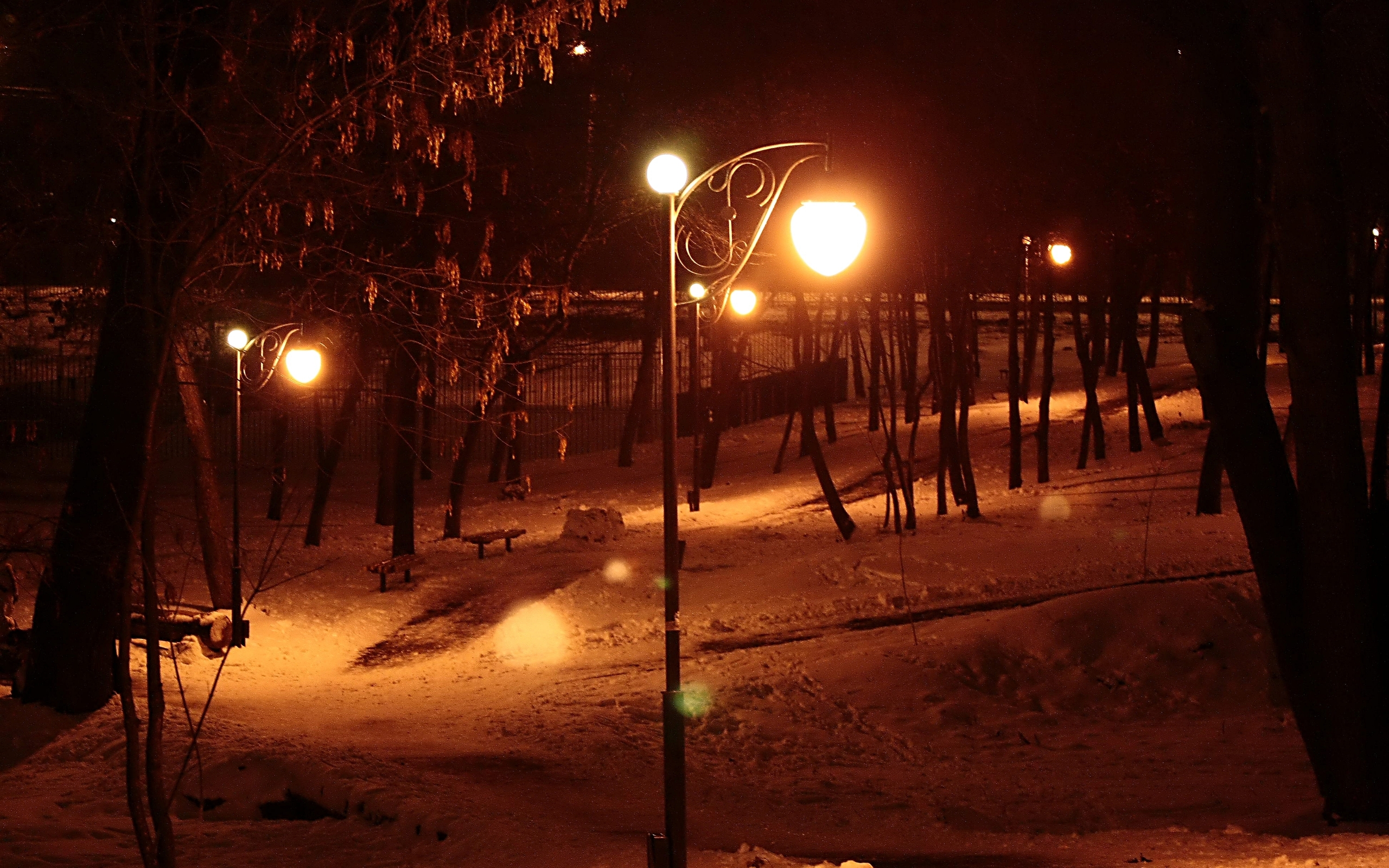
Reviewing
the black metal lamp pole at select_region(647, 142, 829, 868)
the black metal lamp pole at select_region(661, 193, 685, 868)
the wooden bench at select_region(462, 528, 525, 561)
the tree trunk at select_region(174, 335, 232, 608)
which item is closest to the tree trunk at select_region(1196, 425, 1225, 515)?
the wooden bench at select_region(462, 528, 525, 561)

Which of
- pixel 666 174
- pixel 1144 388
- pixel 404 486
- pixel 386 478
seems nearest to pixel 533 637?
pixel 404 486

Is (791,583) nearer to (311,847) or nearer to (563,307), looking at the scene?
(563,307)

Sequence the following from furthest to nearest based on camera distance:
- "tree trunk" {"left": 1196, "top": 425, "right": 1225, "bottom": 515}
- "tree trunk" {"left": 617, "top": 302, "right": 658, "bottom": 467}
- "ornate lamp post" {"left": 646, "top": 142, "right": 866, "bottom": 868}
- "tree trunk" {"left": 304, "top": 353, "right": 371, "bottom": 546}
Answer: "tree trunk" {"left": 617, "top": 302, "right": 658, "bottom": 467}
"tree trunk" {"left": 1196, "top": 425, "right": 1225, "bottom": 515}
"tree trunk" {"left": 304, "top": 353, "right": 371, "bottom": 546}
"ornate lamp post" {"left": 646, "top": 142, "right": 866, "bottom": 868}

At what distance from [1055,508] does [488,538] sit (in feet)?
27.9

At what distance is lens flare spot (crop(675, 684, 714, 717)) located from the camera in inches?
431

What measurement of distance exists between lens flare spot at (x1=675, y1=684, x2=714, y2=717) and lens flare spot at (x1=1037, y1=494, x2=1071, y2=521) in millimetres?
8574

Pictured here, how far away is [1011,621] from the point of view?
40.4 ft

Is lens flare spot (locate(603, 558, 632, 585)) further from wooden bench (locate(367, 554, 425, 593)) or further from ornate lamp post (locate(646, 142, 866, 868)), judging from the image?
ornate lamp post (locate(646, 142, 866, 868))

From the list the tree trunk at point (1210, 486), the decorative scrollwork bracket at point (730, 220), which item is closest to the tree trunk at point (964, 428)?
the tree trunk at point (1210, 486)

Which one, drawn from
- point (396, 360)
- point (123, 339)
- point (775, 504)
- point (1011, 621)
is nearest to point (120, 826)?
→ point (123, 339)

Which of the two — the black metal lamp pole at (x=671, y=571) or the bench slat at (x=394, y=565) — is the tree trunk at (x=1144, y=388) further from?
the black metal lamp pole at (x=671, y=571)

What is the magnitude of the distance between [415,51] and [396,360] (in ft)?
31.9

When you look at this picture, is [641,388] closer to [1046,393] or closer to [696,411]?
[696,411]

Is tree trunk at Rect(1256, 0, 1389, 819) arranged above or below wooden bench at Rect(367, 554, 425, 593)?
above
